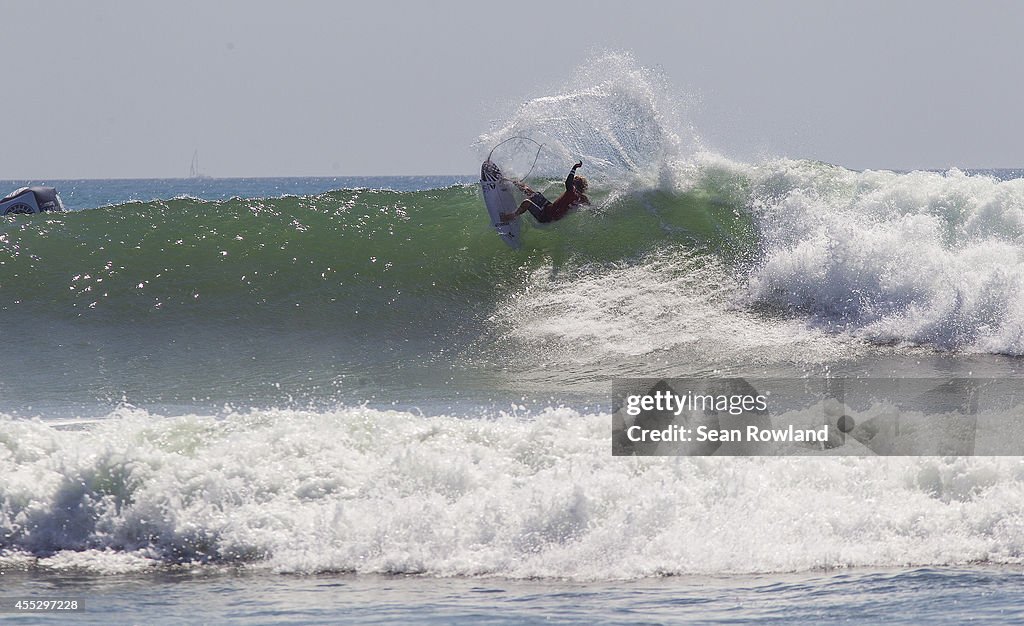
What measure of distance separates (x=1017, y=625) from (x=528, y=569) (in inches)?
103

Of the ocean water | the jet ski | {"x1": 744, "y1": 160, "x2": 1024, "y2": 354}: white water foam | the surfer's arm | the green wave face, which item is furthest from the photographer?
the jet ski

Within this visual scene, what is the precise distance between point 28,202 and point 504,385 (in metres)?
11.0

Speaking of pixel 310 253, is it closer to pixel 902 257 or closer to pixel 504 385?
pixel 504 385

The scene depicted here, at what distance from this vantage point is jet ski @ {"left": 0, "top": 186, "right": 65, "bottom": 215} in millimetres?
18047

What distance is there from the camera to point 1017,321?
1195 cm

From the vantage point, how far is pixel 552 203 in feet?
49.5

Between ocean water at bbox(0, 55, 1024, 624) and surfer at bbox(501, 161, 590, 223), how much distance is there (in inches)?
8.2

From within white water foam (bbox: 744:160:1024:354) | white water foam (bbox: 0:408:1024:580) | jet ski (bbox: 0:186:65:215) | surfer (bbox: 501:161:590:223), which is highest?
jet ski (bbox: 0:186:65:215)

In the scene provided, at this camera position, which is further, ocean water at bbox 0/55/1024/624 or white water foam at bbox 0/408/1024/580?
white water foam at bbox 0/408/1024/580

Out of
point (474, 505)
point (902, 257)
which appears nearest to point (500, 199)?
point (902, 257)

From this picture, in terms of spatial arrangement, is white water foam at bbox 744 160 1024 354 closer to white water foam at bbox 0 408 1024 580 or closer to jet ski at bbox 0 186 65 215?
white water foam at bbox 0 408 1024 580

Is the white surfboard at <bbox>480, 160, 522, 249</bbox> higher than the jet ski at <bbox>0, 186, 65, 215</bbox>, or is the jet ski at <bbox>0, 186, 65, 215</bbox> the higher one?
the jet ski at <bbox>0, 186, 65, 215</bbox>

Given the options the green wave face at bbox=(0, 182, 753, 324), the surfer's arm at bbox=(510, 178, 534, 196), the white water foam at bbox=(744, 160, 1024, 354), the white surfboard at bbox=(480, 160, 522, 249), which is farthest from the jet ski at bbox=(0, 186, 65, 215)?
the white water foam at bbox=(744, 160, 1024, 354)

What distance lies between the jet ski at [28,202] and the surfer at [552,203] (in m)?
8.42
